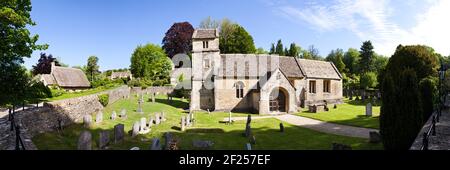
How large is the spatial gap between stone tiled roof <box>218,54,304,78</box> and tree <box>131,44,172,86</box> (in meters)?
32.7

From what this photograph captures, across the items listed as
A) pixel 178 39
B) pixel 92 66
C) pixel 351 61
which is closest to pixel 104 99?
pixel 92 66

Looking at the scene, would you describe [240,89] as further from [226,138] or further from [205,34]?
[226,138]

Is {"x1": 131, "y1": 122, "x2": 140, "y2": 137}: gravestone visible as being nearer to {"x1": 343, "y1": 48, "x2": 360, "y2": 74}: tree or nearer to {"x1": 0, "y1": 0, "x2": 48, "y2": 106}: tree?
{"x1": 0, "y1": 0, "x2": 48, "y2": 106}: tree

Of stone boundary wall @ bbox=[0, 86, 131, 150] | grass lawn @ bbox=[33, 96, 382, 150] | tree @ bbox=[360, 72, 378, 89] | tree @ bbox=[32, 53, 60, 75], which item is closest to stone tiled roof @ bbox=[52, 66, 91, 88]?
tree @ bbox=[32, 53, 60, 75]

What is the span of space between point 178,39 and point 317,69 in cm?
4842

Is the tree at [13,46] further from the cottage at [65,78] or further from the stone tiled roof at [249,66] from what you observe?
the cottage at [65,78]

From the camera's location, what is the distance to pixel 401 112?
14.5 m

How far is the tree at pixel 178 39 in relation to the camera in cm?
8588

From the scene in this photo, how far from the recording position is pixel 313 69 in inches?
1922

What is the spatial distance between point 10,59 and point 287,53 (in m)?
71.1

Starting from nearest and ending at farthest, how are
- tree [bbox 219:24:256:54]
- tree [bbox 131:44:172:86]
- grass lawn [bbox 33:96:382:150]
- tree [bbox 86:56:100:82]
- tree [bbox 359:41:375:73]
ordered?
grass lawn [bbox 33:96:382:150], tree [bbox 131:44:172:86], tree [bbox 359:41:375:73], tree [bbox 219:24:256:54], tree [bbox 86:56:100:82]

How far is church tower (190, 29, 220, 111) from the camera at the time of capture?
41344mm
